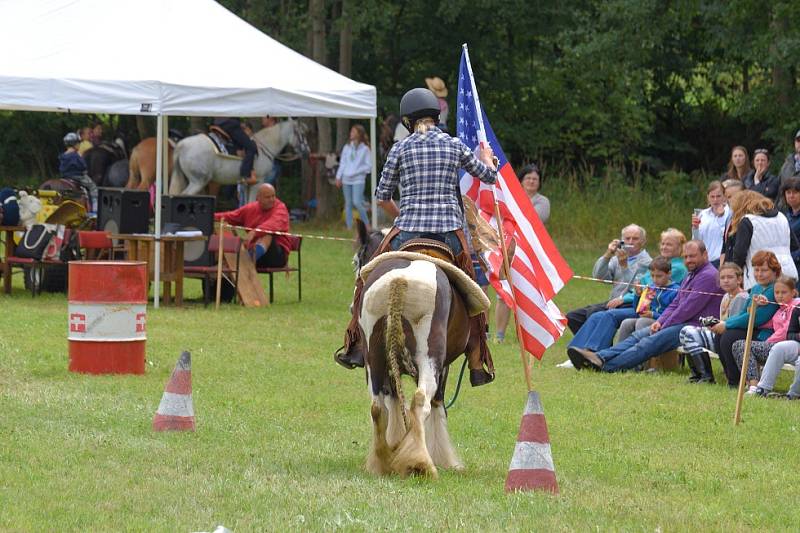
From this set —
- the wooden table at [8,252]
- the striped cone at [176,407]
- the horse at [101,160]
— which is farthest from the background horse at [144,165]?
the striped cone at [176,407]

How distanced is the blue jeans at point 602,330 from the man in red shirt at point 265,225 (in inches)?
218

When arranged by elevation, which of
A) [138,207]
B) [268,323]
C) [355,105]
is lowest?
[268,323]

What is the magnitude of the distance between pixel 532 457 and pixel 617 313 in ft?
22.1

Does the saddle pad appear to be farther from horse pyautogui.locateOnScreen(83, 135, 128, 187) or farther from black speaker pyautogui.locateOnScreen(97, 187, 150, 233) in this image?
horse pyautogui.locateOnScreen(83, 135, 128, 187)

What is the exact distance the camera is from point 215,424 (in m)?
9.90

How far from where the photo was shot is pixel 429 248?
847cm

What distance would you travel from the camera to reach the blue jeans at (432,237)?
8.59m

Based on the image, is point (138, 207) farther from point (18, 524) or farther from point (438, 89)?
point (18, 524)

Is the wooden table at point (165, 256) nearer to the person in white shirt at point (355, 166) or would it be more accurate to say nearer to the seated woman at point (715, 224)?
the seated woman at point (715, 224)

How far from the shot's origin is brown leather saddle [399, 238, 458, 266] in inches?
332

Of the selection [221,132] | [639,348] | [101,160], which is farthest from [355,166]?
[639,348]

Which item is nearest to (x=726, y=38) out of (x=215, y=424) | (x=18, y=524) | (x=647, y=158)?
(x=647, y=158)

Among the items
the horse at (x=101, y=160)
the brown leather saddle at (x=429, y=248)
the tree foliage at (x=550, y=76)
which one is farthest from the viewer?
the tree foliage at (x=550, y=76)

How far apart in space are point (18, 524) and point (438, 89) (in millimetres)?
17856
